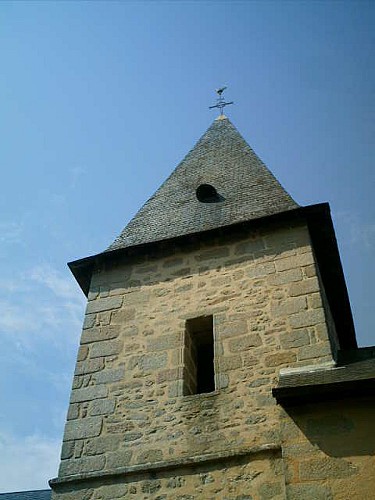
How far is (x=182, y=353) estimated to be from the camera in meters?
5.93

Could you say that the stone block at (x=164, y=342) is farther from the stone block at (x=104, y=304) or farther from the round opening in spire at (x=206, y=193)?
the round opening in spire at (x=206, y=193)

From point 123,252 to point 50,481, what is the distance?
3167mm

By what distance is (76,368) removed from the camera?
6270 millimetres

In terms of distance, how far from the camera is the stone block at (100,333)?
6.47 metres

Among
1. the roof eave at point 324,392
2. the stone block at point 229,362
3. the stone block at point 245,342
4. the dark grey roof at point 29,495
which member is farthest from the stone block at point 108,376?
the dark grey roof at point 29,495

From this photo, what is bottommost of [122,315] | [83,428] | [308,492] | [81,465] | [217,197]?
[308,492]

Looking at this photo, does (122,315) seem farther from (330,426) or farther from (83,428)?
(330,426)

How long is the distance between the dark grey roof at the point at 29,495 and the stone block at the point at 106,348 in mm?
4553

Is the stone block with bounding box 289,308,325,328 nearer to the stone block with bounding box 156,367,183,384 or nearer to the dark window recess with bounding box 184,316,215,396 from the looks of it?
the dark window recess with bounding box 184,316,215,396

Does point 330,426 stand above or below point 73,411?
below

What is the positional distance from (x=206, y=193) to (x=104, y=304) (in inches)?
105

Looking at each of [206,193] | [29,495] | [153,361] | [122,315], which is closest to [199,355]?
[153,361]

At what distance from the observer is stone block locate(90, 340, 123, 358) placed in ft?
20.6

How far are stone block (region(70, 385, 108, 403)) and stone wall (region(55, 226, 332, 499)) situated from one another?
1 cm
